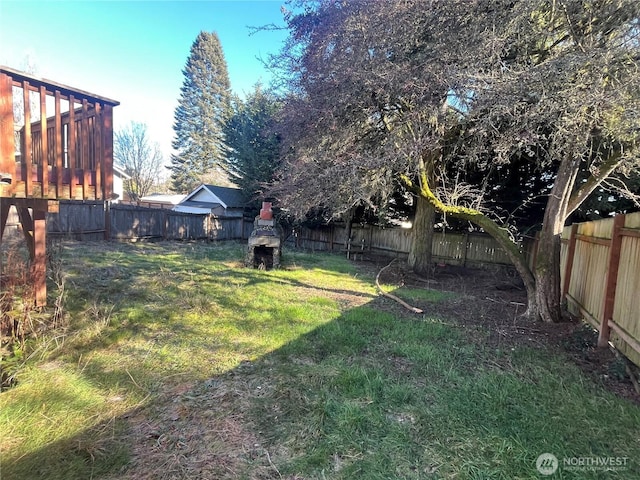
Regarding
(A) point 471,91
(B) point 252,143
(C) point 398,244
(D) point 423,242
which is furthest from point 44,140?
(B) point 252,143

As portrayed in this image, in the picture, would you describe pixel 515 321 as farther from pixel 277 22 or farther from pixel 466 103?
pixel 277 22

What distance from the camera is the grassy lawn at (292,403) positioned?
200 centimetres

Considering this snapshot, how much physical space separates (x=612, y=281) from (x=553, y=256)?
52.2 inches

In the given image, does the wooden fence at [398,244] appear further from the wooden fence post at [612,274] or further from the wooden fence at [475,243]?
the wooden fence post at [612,274]

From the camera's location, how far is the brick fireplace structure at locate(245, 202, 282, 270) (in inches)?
341

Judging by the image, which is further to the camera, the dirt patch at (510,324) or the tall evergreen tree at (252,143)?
the tall evergreen tree at (252,143)

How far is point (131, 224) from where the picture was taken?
43.1 feet

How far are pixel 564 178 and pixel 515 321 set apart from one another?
2.22 meters

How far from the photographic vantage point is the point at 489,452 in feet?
6.77

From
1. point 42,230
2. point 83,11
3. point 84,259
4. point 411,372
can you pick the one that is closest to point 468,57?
point 411,372

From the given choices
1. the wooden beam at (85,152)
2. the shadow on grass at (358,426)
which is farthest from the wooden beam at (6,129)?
the shadow on grass at (358,426)

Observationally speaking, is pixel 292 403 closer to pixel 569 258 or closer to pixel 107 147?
pixel 107 147

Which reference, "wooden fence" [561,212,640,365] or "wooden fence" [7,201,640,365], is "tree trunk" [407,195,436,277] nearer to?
"wooden fence" [7,201,640,365]
